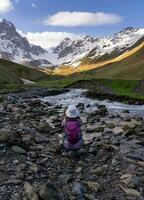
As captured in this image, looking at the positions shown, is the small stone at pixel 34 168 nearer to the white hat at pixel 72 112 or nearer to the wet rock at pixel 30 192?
the wet rock at pixel 30 192

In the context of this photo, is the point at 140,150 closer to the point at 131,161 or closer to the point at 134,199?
the point at 131,161

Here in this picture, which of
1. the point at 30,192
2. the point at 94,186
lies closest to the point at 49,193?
the point at 30,192

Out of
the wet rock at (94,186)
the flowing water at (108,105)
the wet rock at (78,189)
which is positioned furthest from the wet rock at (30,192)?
the flowing water at (108,105)

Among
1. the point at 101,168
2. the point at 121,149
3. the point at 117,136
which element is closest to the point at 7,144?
the point at 101,168

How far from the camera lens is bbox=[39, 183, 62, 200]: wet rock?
1205 cm

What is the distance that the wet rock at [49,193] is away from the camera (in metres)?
12.1

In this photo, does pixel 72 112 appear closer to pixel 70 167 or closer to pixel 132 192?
pixel 70 167

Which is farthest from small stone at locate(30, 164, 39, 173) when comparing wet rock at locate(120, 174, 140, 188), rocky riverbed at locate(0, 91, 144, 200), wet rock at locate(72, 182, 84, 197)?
wet rock at locate(120, 174, 140, 188)

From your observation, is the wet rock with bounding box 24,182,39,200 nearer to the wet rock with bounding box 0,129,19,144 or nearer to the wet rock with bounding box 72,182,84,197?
the wet rock with bounding box 72,182,84,197

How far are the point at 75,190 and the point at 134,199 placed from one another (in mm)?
1992

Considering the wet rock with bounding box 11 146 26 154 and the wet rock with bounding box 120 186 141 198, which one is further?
the wet rock with bounding box 11 146 26 154

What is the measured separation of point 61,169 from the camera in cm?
1577

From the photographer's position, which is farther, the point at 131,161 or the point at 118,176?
the point at 131,161

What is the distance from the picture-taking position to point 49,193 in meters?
12.3
